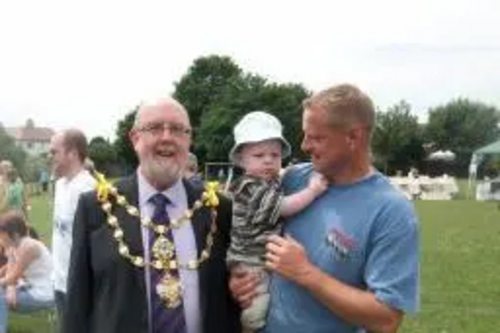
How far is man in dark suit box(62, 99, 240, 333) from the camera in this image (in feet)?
12.8

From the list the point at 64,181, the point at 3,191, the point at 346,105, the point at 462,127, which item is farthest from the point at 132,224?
the point at 462,127

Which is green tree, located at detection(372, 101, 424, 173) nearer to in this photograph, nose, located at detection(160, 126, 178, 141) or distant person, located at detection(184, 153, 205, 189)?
distant person, located at detection(184, 153, 205, 189)

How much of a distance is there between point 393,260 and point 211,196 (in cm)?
107

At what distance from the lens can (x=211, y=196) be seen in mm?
4195

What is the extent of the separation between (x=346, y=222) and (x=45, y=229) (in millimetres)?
18138

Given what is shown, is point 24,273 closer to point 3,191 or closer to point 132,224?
point 3,191

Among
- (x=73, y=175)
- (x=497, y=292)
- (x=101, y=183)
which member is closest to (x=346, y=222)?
(x=101, y=183)

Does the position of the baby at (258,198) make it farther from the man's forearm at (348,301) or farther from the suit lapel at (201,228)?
the man's forearm at (348,301)

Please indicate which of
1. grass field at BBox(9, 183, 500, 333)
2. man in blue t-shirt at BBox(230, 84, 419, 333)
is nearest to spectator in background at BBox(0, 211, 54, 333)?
grass field at BBox(9, 183, 500, 333)

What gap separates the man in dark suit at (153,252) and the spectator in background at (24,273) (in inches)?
214

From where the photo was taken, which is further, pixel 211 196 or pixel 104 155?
pixel 104 155

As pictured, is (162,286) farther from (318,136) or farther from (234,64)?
(234,64)

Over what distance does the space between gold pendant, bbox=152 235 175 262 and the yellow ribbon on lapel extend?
0.29 meters

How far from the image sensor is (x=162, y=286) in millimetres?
3930
